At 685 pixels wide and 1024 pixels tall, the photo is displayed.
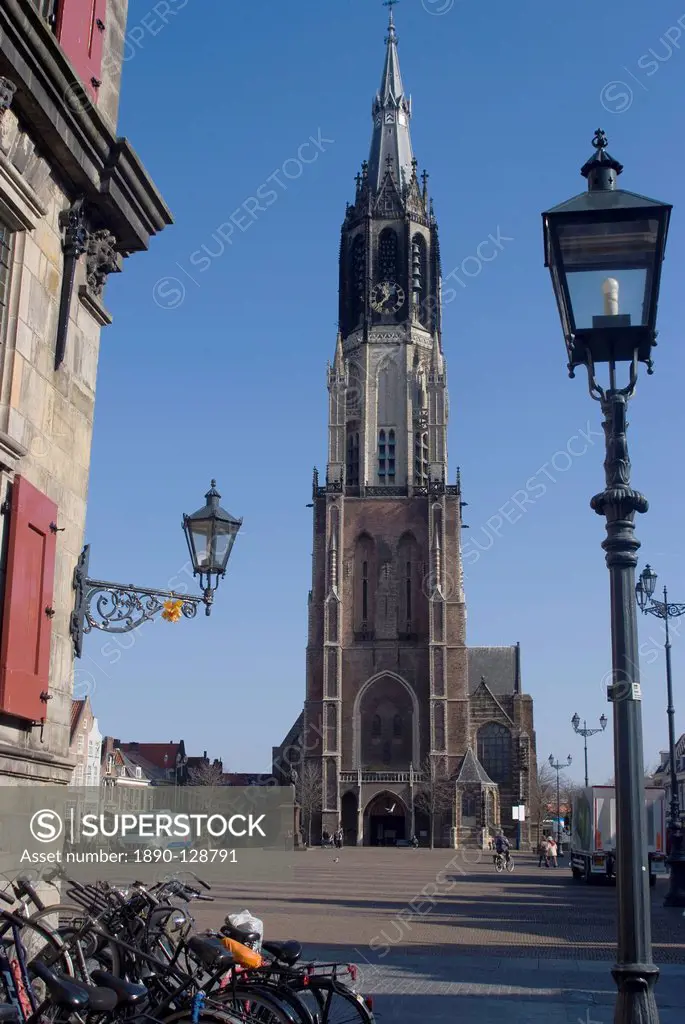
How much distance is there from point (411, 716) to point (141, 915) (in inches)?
2721

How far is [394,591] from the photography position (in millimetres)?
78750

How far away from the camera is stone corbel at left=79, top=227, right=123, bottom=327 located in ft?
32.7

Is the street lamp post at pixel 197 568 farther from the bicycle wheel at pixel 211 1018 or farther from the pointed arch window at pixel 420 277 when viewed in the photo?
the pointed arch window at pixel 420 277

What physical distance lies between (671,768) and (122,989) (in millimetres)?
21351

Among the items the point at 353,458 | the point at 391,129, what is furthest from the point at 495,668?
the point at 391,129

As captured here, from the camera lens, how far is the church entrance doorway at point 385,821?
74562mm

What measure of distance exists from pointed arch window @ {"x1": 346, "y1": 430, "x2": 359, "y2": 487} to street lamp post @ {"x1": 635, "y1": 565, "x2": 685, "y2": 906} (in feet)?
179

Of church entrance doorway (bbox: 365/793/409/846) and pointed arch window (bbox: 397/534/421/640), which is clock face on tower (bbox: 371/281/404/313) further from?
church entrance doorway (bbox: 365/793/409/846)

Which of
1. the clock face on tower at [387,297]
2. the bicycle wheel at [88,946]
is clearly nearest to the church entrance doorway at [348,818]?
the clock face on tower at [387,297]

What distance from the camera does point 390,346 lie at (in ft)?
284

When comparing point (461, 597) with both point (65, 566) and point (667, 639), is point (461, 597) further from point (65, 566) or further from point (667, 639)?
point (65, 566)

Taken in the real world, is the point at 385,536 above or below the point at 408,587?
above

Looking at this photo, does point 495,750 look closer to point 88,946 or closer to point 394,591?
point 394,591

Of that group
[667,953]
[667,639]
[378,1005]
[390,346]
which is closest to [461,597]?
[390,346]
